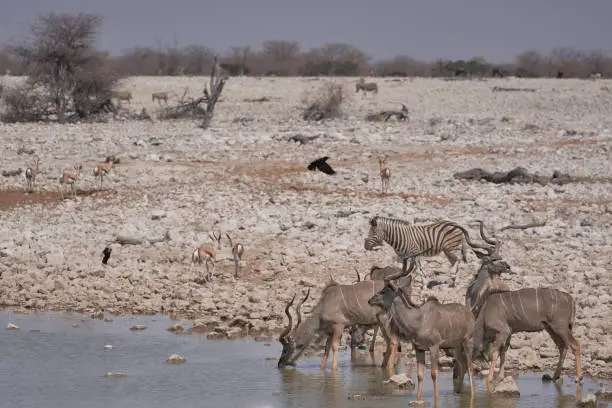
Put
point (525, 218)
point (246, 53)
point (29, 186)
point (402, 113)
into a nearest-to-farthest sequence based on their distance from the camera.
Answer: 1. point (525, 218)
2. point (29, 186)
3. point (402, 113)
4. point (246, 53)

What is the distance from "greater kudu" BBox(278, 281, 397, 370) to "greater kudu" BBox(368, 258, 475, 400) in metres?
1.04

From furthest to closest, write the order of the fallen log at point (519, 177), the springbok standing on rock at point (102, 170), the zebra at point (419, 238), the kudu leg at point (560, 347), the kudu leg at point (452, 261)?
the fallen log at point (519, 177) < the springbok standing on rock at point (102, 170) < the zebra at point (419, 238) < the kudu leg at point (452, 261) < the kudu leg at point (560, 347)

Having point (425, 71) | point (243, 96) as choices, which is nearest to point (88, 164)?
point (243, 96)

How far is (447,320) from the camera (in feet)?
28.8

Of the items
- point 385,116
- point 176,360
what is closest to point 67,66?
point 385,116

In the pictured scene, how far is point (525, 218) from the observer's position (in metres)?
16.8

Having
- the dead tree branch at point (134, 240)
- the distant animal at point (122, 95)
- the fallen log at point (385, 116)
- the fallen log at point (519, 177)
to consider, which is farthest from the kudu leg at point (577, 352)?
the distant animal at point (122, 95)

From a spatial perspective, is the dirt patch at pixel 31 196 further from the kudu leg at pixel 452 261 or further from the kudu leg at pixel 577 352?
the kudu leg at pixel 577 352

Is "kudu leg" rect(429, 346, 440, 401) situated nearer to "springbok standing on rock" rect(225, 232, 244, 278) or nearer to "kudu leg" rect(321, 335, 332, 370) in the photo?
"kudu leg" rect(321, 335, 332, 370)

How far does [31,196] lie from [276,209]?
4692 millimetres

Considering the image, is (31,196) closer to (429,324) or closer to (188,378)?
(188,378)

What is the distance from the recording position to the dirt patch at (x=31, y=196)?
19150 millimetres

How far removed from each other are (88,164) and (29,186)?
2649 millimetres

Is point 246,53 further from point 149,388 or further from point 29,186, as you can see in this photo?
point 149,388
